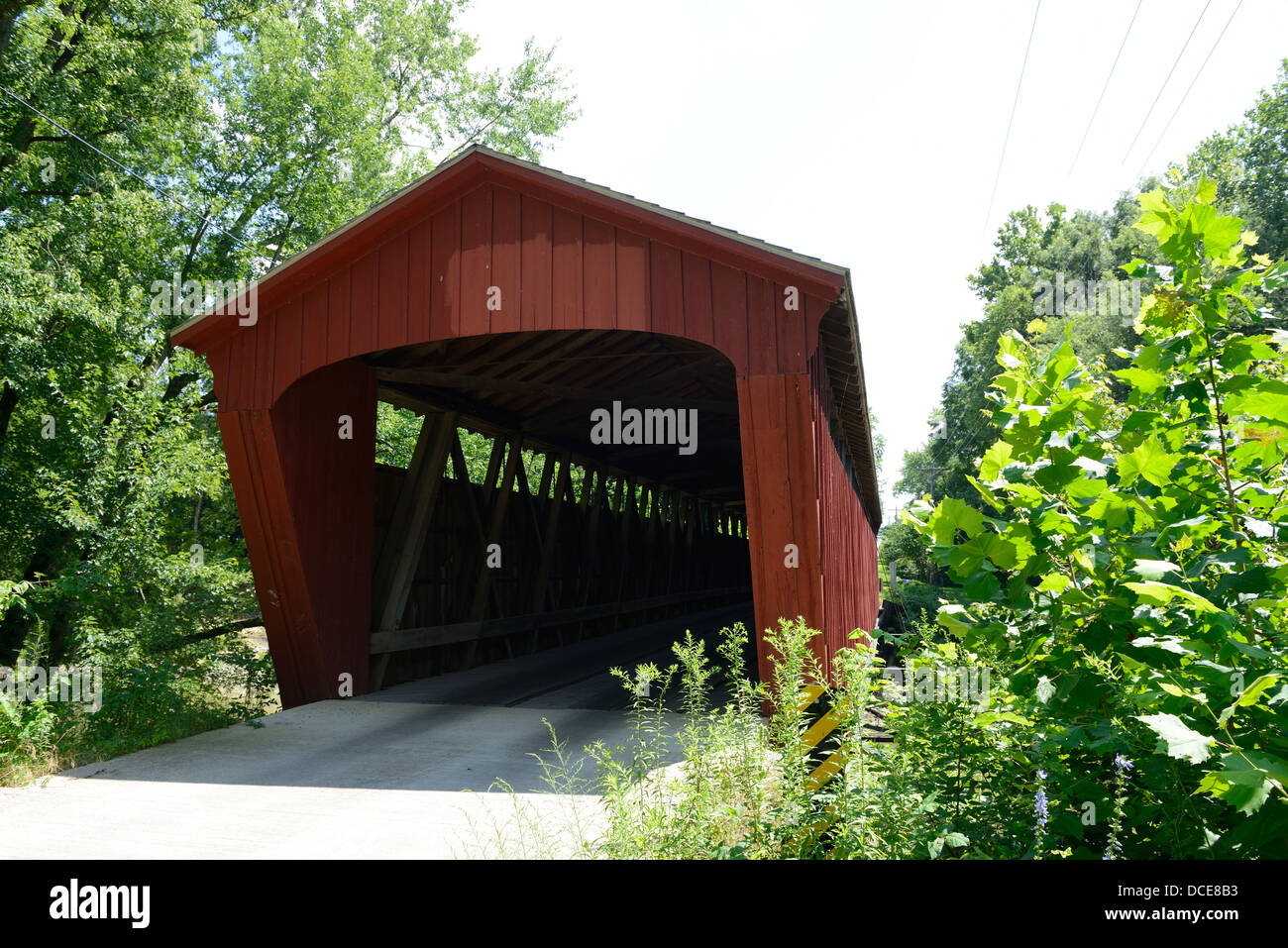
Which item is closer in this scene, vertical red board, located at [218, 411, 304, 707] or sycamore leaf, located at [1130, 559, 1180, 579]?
sycamore leaf, located at [1130, 559, 1180, 579]

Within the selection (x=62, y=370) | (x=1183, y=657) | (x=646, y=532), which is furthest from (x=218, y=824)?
(x=646, y=532)

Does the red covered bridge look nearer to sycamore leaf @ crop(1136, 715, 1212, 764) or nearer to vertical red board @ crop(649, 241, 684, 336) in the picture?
vertical red board @ crop(649, 241, 684, 336)

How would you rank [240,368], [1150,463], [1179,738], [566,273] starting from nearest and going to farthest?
[1179,738]
[1150,463]
[566,273]
[240,368]

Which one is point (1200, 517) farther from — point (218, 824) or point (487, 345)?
point (487, 345)

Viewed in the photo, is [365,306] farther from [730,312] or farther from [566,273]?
[730,312]

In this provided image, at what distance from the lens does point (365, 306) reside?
7102mm

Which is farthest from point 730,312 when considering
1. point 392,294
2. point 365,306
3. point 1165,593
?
point 1165,593

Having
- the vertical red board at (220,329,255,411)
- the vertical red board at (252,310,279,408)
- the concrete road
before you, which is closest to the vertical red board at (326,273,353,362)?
the vertical red board at (252,310,279,408)

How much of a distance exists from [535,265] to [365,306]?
A: 1597 mm

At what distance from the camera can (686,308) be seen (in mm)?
6391

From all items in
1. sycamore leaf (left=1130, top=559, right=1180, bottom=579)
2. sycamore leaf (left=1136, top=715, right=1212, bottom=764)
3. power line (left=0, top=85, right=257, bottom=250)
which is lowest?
sycamore leaf (left=1136, top=715, right=1212, bottom=764)

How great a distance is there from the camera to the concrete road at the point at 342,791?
3.72m

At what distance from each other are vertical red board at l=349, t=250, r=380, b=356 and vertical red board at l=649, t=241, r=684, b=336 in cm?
247

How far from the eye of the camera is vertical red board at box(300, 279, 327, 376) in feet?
23.5
